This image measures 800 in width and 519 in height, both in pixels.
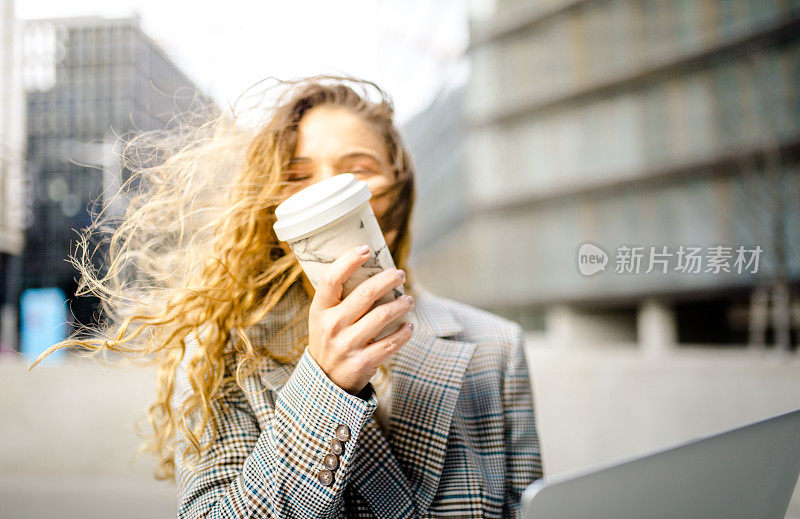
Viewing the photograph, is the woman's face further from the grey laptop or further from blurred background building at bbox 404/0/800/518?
blurred background building at bbox 404/0/800/518

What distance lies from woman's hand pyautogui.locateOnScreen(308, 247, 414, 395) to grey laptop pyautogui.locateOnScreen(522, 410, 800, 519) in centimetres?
23

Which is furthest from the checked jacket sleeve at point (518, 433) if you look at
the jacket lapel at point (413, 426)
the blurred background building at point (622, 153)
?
the blurred background building at point (622, 153)

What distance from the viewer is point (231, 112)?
36.5 inches

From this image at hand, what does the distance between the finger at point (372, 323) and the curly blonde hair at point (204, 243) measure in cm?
28

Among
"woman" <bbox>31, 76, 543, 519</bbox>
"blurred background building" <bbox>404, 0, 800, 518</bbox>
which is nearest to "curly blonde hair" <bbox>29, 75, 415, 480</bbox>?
"woman" <bbox>31, 76, 543, 519</bbox>

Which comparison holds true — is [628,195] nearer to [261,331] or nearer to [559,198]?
[559,198]

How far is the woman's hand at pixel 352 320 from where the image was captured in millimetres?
588

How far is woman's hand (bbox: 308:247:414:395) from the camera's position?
59 centimetres

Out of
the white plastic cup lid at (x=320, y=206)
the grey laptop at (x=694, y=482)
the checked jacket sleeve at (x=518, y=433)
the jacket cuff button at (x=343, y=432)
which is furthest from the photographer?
the checked jacket sleeve at (x=518, y=433)

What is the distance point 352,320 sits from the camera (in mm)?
606

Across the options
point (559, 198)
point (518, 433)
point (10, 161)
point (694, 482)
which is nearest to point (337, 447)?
point (694, 482)

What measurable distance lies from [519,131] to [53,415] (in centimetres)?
1063

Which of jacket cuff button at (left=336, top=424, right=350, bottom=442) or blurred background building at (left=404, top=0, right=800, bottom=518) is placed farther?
blurred background building at (left=404, top=0, right=800, bottom=518)

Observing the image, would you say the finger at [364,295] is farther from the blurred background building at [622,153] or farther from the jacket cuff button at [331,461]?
the blurred background building at [622,153]
